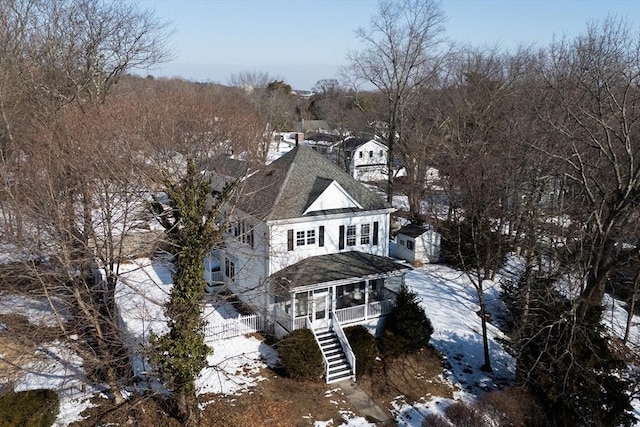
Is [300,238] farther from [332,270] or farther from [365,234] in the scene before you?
[365,234]

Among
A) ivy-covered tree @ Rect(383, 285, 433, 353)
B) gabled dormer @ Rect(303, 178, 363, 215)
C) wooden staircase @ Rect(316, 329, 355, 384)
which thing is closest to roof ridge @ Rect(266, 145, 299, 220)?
gabled dormer @ Rect(303, 178, 363, 215)

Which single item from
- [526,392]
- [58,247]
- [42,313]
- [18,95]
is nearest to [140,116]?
[18,95]

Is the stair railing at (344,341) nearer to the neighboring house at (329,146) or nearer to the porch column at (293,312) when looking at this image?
the porch column at (293,312)

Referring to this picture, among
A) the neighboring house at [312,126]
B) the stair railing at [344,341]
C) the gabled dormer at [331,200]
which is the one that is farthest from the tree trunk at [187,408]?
the neighboring house at [312,126]

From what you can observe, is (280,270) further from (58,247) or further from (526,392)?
(526,392)

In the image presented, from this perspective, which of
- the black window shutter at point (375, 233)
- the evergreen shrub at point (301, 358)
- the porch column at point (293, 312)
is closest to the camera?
the evergreen shrub at point (301, 358)

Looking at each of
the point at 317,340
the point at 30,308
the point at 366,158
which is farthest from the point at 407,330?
the point at 366,158
